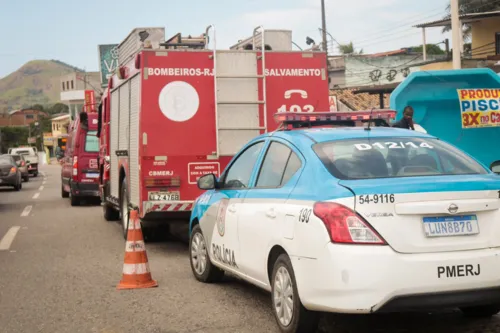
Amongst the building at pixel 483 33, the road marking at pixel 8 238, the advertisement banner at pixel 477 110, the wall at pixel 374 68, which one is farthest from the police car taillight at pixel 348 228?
the wall at pixel 374 68

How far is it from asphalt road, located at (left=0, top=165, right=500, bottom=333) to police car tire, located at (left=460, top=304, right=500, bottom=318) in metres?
0.07

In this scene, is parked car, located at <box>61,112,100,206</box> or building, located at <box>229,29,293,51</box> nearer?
building, located at <box>229,29,293,51</box>

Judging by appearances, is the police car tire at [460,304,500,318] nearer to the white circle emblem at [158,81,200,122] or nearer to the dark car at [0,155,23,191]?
the white circle emblem at [158,81,200,122]

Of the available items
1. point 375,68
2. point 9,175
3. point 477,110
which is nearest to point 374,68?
point 375,68

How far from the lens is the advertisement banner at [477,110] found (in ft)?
51.2

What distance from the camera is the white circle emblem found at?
11055mm

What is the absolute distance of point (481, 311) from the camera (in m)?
6.55

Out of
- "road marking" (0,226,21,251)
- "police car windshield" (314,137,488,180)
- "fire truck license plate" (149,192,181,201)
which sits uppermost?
"police car windshield" (314,137,488,180)

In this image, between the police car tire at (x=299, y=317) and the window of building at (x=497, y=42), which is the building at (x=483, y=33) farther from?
the police car tire at (x=299, y=317)

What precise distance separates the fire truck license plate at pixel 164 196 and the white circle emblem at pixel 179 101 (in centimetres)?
103

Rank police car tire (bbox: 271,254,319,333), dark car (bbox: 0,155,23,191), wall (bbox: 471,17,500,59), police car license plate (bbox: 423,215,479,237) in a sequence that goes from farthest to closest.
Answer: wall (bbox: 471,17,500,59), dark car (bbox: 0,155,23,191), police car tire (bbox: 271,254,319,333), police car license plate (bbox: 423,215,479,237)

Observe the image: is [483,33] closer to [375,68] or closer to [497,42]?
[497,42]

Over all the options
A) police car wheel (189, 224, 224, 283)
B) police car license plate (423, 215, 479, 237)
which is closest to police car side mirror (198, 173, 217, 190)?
police car wheel (189, 224, 224, 283)

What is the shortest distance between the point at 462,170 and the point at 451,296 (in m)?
1.21
